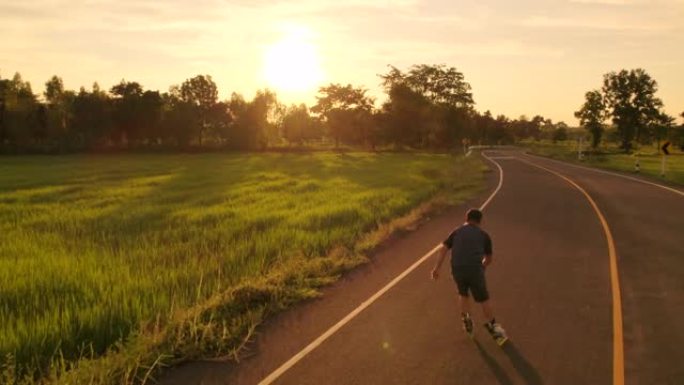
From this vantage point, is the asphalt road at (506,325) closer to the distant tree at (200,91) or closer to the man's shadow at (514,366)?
the man's shadow at (514,366)

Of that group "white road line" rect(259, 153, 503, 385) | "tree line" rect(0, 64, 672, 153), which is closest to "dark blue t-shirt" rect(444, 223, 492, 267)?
"white road line" rect(259, 153, 503, 385)

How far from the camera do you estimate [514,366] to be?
23.4 ft

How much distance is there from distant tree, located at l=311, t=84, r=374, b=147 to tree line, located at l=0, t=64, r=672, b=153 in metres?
0.19

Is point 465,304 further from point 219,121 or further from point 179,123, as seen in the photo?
point 219,121

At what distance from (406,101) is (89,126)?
49117mm

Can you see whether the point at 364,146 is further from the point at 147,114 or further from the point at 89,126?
the point at 89,126

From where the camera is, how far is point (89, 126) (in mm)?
93625

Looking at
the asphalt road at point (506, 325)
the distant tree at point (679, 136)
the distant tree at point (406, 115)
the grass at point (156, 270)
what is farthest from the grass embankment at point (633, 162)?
the asphalt road at point (506, 325)

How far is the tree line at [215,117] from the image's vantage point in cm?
9144

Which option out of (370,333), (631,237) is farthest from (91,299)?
(631,237)

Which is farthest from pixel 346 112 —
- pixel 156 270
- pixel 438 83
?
pixel 156 270

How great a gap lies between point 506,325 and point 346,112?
112277 millimetres

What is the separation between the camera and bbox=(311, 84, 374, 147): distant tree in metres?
117

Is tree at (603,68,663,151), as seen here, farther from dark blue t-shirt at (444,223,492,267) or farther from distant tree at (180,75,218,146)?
dark blue t-shirt at (444,223,492,267)
